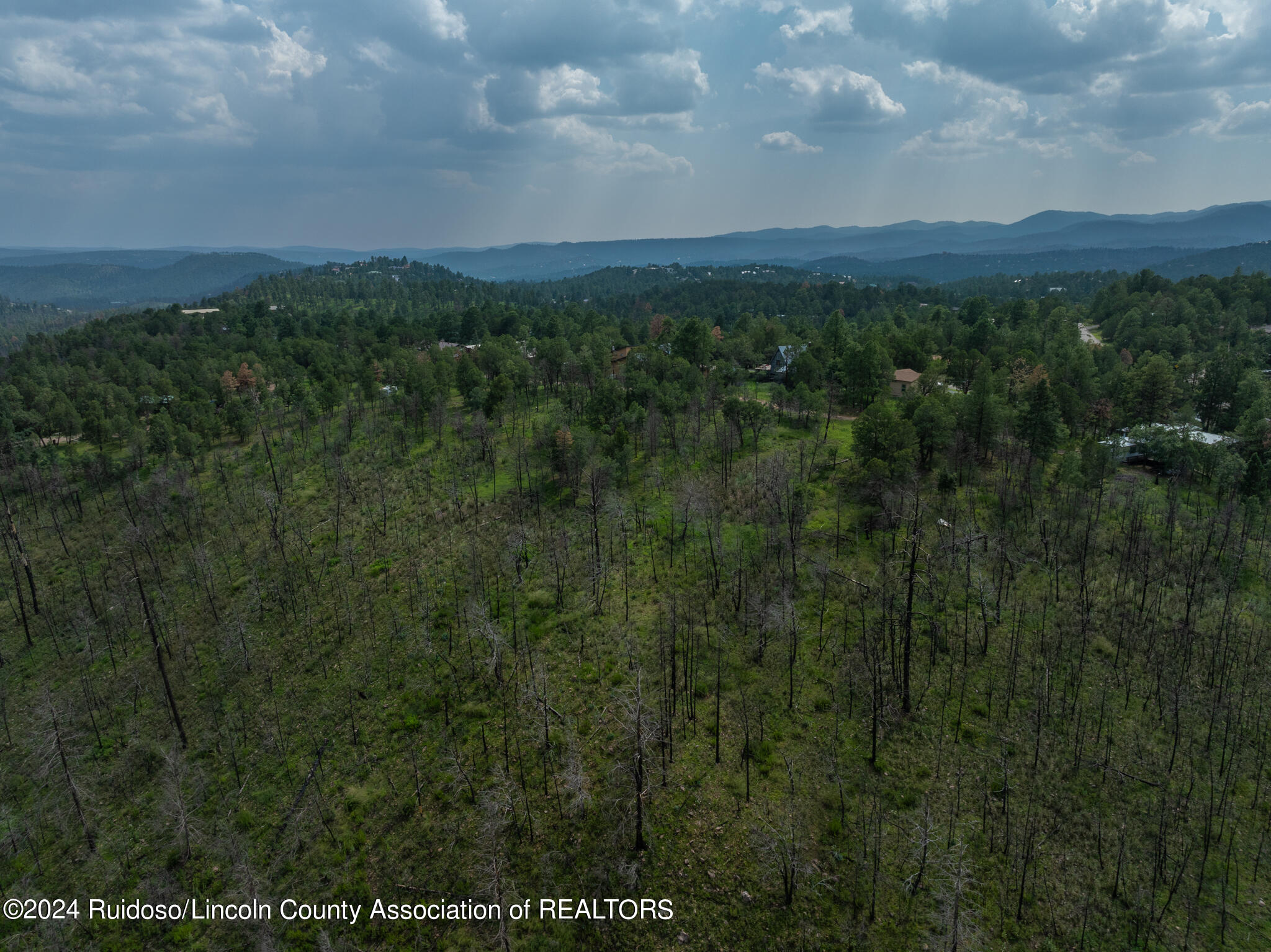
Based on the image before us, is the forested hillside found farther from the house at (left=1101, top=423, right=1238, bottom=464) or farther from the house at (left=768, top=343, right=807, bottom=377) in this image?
the house at (left=768, top=343, right=807, bottom=377)

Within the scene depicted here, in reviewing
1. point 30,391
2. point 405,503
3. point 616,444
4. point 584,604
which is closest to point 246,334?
point 30,391

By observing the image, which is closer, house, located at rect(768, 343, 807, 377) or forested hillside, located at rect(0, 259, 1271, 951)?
forested hillside, located at rect(0, 259, 1271, 951)

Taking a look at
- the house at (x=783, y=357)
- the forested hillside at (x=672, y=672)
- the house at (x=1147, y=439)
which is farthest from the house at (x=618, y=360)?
the house at (x=1147, y=439)

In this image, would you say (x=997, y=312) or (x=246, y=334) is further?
(x=246, y=334)

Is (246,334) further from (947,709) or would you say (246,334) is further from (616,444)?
(947,709)

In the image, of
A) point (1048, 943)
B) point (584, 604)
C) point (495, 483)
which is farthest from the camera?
point (495, 483)

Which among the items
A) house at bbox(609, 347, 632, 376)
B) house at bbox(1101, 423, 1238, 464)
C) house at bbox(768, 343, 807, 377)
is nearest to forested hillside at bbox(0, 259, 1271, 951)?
house at bbox(1101, 423, 1238, 464)

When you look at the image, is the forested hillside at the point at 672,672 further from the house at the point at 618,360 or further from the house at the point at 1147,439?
the house at the point at 618,360
